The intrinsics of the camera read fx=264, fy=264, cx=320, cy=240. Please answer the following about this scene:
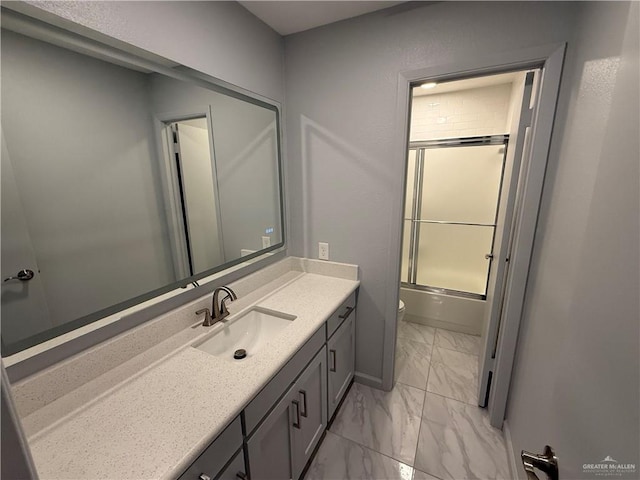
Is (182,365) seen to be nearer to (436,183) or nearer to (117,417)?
(117,417)

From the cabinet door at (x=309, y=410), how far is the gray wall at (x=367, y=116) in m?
0.57

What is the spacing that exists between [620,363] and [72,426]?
1.32 m

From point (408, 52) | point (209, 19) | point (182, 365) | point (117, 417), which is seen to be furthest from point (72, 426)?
point (408, 52)

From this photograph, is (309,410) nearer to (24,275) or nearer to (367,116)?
(24,275)

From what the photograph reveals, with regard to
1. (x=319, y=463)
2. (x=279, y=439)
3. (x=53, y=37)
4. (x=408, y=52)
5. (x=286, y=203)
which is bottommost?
(x=319, y=463)

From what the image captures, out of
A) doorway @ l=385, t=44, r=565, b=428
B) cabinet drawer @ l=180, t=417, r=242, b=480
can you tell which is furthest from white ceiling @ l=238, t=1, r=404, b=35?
cabinet drawer @ l=180, t=417, r=242, b=480

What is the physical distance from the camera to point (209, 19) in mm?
1233

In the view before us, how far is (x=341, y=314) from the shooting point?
1.61 metres

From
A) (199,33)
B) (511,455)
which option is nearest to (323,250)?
(199,33)

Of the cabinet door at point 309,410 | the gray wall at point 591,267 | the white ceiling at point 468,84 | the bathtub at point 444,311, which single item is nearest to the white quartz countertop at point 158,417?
the cabinet door at point 309,410

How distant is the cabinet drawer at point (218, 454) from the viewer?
71 cm

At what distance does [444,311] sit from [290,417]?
2109 millimetres

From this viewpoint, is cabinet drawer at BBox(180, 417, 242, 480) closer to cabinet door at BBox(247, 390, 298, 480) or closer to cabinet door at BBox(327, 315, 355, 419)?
cabinet door at BBox(247, 390, 298, 480)

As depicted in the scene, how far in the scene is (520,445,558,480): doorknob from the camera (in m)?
0.58
